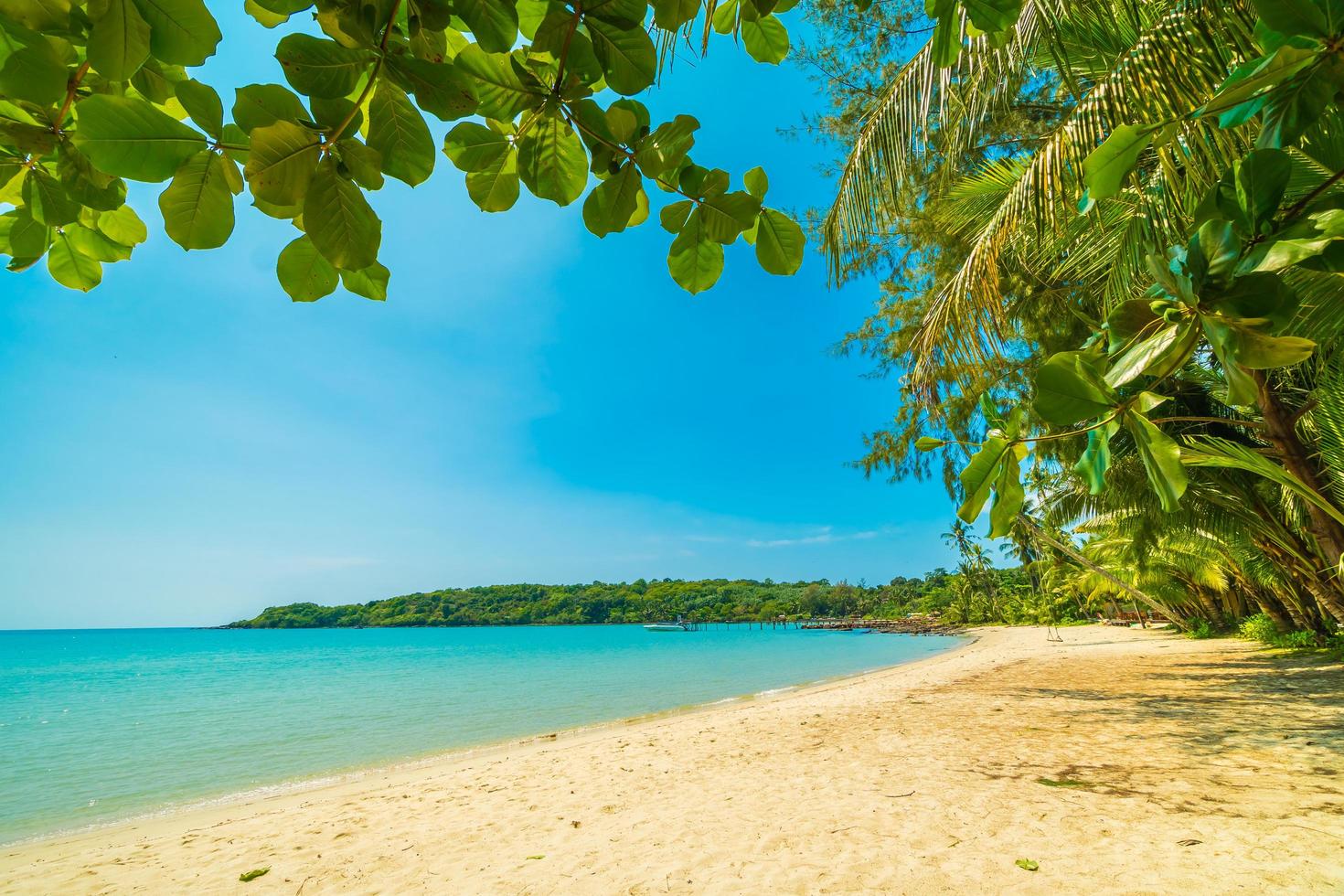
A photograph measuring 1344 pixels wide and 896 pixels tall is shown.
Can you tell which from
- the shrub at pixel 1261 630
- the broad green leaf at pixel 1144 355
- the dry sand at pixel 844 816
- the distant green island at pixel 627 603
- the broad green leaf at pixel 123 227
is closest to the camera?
the broad green leaf at pixel 1144 355

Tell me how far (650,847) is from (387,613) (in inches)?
3793

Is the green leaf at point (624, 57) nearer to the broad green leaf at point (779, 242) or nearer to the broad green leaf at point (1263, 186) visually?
the broad green leaf at point (779, 242)

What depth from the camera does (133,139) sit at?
0.40 m

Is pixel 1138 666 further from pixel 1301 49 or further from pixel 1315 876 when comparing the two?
pixel 1301 49

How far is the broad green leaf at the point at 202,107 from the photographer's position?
1.37 ft

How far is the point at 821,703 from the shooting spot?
8.98 metres

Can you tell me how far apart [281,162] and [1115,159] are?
0.72 metres

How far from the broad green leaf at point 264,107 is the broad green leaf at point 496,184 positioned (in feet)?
0.62

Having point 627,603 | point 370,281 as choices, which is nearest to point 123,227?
point 370,281

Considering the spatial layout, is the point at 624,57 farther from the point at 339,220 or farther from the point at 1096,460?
the point at 1096,460

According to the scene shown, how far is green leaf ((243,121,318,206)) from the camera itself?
1.30 ft

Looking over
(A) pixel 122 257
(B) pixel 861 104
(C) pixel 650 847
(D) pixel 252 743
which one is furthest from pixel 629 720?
(A) pixel 122 257

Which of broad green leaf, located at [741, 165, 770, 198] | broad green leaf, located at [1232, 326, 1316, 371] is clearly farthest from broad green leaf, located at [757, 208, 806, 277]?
broad green leaf, located at [1232, 326, 1316, 371]

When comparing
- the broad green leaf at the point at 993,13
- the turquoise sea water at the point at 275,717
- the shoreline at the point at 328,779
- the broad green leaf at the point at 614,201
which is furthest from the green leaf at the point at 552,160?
the turquoise sea water at the point at 275,717
